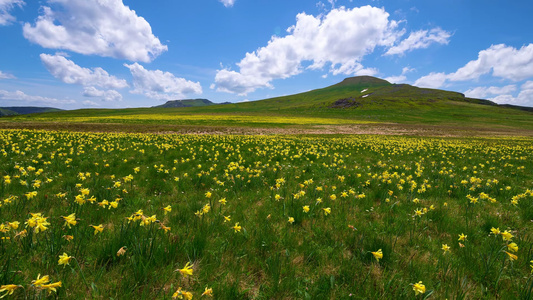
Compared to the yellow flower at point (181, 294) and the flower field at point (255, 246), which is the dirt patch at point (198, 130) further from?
the yellow flower at point (181, 294)

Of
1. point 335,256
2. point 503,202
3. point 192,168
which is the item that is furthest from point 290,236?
point 503,202

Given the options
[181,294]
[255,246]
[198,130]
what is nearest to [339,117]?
[198,130]

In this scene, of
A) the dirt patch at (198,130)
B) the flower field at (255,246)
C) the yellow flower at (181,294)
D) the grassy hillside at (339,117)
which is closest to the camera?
the yellow flower at (181,294)

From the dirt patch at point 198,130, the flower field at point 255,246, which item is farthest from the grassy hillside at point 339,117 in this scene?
the flower field at point 255,246

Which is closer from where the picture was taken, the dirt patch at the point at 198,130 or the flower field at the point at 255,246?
the flower field at the point at 255,246

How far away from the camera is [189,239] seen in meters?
3.22

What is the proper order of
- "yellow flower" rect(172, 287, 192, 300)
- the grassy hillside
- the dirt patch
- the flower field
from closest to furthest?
"yellow flower" rect(172, 287, 192, 300)
the flower field
the dirt patch
the grassy hillside

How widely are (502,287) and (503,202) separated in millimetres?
4776

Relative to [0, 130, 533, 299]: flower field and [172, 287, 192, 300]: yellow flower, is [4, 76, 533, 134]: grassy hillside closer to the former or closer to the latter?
[0, 130, 533, 299]: flower field

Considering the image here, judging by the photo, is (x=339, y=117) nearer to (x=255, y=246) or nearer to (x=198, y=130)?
(x=198, y=130)

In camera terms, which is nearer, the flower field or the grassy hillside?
the flower field

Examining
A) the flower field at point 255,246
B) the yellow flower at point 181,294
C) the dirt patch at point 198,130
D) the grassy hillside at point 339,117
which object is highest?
the grassy hillside at point 339,117

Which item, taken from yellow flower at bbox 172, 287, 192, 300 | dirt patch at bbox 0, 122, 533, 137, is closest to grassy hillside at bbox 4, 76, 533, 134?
dirt patch at bbox 0, 122, 533, 137

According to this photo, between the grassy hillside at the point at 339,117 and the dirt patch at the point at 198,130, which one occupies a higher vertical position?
the grassy hillside at the point at 339,117
